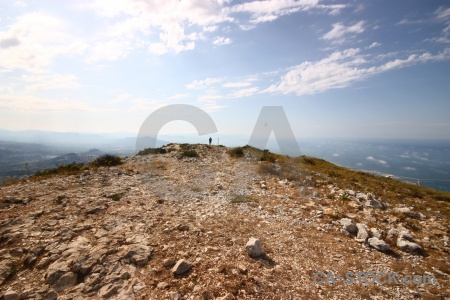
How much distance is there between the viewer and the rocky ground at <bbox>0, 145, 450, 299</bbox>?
20.2 feet

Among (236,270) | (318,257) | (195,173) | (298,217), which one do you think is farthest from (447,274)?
(195,173)

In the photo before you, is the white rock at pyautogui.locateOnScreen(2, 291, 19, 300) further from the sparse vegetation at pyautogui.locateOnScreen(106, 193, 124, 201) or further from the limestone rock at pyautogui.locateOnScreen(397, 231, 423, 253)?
the limestone rock at pyautogui.locateOnScreen(397, 231, 423, 253)

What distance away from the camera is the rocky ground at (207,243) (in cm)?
616

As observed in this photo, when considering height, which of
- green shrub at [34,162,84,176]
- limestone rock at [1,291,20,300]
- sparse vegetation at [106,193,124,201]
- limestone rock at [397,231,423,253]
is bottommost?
limestone rock at [1,291,20,300]

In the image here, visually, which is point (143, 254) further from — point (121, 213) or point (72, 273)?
point (121, 213)

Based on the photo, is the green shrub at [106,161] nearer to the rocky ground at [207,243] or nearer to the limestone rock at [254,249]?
the rocky ground at [207,243]

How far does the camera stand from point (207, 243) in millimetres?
8219

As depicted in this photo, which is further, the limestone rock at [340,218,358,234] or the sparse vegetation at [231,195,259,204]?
the sparse vegetation at [231,195,259,204]

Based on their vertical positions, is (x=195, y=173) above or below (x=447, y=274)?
above

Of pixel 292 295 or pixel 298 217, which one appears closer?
pixel 292 295

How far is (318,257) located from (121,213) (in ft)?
30.3

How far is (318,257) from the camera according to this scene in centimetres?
788

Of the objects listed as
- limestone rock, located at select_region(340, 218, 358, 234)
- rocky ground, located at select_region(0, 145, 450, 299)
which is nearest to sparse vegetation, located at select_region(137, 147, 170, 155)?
rocky ground, located at select_region(0, 145, 450, 299)

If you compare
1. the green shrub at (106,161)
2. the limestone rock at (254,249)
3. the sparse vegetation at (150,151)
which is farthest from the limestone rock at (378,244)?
the sparse vegetation at (150,151)
